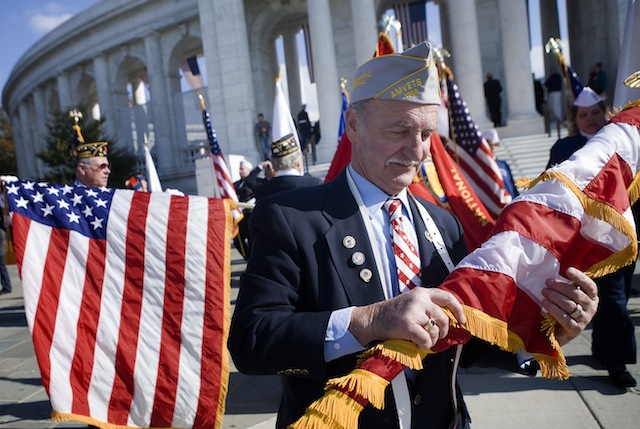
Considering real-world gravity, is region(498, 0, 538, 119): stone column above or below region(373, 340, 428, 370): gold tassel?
above

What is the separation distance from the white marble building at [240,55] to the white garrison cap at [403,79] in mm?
8575

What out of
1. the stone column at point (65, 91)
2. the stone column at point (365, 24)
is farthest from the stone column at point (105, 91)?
the stone column at point (365, 24)

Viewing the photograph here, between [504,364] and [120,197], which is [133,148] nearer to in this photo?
[120,197]

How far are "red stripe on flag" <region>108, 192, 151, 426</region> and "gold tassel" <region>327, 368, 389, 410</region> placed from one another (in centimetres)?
246

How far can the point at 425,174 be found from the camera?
4.74 meters

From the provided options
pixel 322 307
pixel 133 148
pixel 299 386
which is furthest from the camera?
pixel 133 148

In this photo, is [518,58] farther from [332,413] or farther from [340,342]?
[332,413]

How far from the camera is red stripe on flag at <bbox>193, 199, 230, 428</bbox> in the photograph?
326cm

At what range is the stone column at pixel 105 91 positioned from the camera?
107 ft

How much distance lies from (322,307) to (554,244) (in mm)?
755

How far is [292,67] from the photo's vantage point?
1146 inches

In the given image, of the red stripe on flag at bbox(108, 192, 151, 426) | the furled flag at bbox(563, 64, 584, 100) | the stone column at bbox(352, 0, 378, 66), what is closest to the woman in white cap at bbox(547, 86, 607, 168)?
the furled flag at bbox(563, 64, 584, 100)

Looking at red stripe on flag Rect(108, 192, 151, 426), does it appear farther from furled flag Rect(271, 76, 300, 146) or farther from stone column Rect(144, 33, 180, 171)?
stone column Rect(144, 33, 180, 171)

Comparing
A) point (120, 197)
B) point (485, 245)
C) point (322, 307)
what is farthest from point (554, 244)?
point (120, 197)
